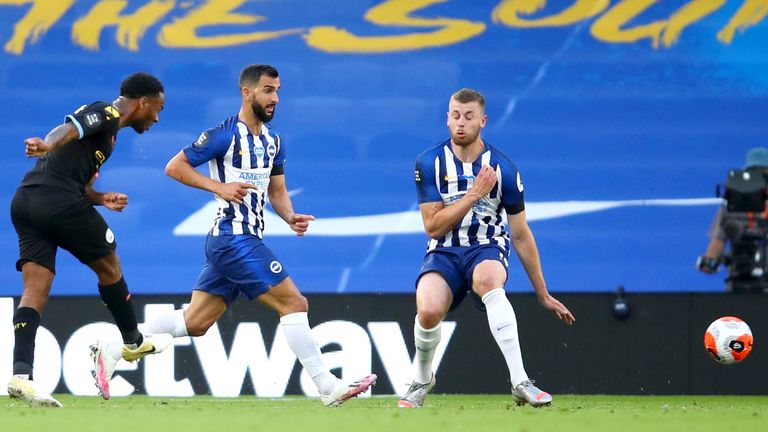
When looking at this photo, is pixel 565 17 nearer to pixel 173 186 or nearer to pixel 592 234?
pixel 592 234

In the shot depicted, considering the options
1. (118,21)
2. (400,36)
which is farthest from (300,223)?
(118,21)

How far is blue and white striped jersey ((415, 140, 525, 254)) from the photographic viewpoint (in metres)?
7.54

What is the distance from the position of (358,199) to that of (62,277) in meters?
2.39

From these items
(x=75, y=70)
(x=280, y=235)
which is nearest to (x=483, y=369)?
(x=280, y=235)

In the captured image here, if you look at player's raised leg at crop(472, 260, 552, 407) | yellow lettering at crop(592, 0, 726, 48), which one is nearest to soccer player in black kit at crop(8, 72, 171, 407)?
player's raised leg at crop(472, 260, 552, 407)

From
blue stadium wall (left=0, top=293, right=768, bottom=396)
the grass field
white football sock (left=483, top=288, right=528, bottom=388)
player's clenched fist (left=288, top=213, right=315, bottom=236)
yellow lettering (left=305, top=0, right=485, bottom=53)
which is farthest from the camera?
yellow lettering (left=305, top=0, right=485, bottom=53)

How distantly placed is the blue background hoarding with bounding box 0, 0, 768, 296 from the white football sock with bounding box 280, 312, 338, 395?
149 inches

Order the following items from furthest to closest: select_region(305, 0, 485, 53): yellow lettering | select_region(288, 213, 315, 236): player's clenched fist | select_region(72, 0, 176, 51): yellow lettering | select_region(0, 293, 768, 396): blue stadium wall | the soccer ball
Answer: select_region(72, 0, 176, 51): yellow lettering < select_region(305, 0, 485, 53): yellow lettering < select_region(0, 293, 768, 396): blue stadium wall < the soccer ball < select_region(288, 213, 315, 236): player's clenched fist

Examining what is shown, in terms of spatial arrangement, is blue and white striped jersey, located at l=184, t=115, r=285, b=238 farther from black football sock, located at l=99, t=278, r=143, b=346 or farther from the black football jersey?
black football sock, located at l=99, t=278, r=143, b=346

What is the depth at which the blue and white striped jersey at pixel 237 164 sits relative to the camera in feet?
24.4

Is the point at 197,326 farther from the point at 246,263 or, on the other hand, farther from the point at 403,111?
the point at 403,111

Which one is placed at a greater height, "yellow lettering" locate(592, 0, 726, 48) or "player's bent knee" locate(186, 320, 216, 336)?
"yellow lettering" locate(592, 0, 726, 48)

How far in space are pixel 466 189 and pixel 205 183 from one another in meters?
1.34

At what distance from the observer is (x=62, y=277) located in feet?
37.2
